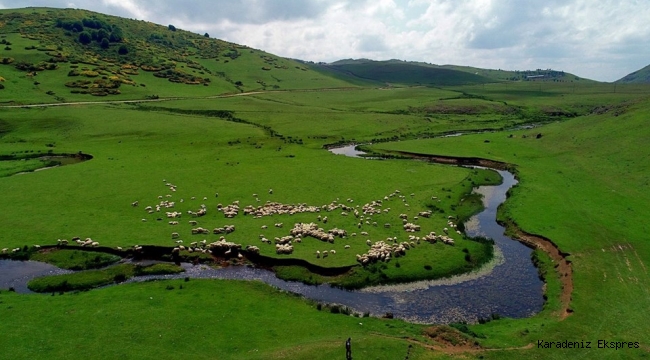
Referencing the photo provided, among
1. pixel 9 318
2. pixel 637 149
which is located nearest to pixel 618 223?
pixel 637 149

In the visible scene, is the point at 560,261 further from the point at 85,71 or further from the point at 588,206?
the point at 85,71

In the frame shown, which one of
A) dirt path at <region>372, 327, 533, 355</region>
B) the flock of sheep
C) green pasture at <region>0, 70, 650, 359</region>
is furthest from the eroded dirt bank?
dirt path at <region>372, 327, 533, 355</region>

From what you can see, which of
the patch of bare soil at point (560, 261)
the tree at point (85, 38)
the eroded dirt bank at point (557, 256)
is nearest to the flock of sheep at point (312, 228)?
the eroded dirt bank at point (557, 256)

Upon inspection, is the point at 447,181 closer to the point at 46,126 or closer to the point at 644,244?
the point at 644,244

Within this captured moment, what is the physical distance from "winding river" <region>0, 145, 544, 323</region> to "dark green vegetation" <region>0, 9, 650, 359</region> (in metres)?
1.35

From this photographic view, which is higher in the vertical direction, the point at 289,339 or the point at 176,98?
the point at 176,98

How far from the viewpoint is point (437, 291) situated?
110 ft

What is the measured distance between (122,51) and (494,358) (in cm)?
20830

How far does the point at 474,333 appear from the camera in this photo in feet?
88.8

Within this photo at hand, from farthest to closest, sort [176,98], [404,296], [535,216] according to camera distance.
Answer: [176,98], [535,216], [404,296]

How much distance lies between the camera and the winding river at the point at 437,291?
101ft

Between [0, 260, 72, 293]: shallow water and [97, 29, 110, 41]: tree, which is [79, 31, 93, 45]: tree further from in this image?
[0, 260, 72, 293]: shallow water

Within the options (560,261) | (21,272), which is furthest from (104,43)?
(560,261)

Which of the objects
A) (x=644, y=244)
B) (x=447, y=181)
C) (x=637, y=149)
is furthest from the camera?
(x=637, y=149)
